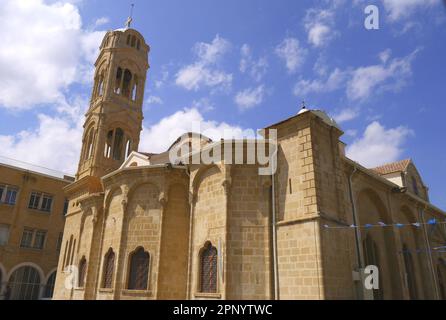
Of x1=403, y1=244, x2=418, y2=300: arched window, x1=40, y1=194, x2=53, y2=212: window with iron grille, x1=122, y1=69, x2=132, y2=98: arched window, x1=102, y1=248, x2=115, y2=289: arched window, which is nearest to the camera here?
x1=102, y1=248, x2=115, y2=289: arched window

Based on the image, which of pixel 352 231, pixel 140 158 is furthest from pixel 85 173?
pixel 352 231

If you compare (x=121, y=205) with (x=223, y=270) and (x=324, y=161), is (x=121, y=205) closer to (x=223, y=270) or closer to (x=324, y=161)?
(x=223, y=270)

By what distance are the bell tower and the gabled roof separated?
1709cm

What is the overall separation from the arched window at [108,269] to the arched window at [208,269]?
4446 mm

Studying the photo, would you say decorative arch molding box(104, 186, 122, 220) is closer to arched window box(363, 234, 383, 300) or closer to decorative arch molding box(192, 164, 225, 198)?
decorative arch molding box(192, 164, 225, 198)

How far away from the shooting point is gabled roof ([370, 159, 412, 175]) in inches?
829

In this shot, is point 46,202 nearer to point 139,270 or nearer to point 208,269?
point 139,270

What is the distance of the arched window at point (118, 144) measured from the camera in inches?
962

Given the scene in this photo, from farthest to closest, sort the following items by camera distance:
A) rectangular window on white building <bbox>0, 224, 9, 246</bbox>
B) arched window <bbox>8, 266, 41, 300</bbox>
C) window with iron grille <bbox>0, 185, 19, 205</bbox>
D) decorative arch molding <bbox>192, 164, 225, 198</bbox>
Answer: window with iron grille <bbox>0, 185, 19, 205</bbox> < rectangular window on white building <bbox>0, 224, 9, 246</bbox> < arched window <bbox>8, 266, 41, 300</bbox> < decorative arch molding <bbox>192, 164, 225, 198</bbox>

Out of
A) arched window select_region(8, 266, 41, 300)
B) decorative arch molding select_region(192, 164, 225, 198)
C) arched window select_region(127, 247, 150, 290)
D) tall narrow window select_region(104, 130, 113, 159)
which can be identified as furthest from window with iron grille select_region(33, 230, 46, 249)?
decorative arch molding select_region(192, 164, 225, 198)

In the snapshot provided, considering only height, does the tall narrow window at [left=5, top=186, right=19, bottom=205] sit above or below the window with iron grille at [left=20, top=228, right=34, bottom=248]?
above

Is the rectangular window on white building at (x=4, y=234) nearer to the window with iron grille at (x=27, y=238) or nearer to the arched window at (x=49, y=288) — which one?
the window with iron grille at (x=27, y=238)

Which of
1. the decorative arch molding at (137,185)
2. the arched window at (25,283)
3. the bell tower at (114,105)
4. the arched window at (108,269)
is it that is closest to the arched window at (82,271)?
the arched window at (108,269)

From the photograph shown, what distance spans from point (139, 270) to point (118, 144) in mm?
13268
